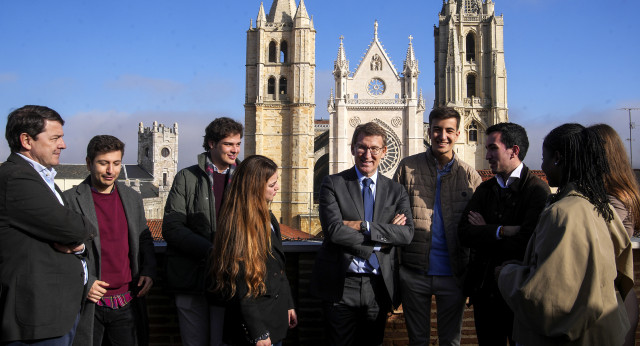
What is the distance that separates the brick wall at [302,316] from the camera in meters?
3.81

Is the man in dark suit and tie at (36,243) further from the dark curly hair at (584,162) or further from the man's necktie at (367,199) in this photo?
the dark curly hair at (584,162)

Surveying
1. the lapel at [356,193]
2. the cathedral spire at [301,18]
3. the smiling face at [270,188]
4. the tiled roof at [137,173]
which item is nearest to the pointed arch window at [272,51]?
the cathedral spire at [301,18]

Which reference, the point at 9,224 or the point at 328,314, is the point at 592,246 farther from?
the point at 9,224

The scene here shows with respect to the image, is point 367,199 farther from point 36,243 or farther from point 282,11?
point 282,11

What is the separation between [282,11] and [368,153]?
28.9 metres

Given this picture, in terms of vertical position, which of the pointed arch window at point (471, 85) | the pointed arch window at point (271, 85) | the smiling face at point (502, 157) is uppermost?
the pointed arch window at point (471, 85)

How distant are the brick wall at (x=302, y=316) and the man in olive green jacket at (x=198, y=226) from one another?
63 cm

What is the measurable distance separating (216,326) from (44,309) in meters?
0.97

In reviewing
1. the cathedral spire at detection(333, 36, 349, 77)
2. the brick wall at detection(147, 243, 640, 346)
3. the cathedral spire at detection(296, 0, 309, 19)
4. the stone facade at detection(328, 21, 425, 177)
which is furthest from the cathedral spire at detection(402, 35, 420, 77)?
the brick wall at detection(147, 243, 640, 346)

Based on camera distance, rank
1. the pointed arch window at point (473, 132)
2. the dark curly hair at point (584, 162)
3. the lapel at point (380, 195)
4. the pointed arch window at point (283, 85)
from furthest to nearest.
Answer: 1. the pointed arch window at point (473, 132)
2. the pointed arch window at point (283, 85)
3. the lapel at point (380, 195)
4. the dark curly hair at point (584, 162)

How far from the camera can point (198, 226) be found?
3207 mm

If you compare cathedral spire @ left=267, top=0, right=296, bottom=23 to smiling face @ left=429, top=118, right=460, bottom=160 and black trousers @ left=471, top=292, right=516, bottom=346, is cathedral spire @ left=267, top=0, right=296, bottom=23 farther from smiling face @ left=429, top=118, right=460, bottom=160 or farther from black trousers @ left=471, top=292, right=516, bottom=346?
black trousers @ left=471, top=292, right=516, bottom=346

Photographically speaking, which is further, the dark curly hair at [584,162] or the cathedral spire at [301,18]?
the cathedral spire at [301,18]

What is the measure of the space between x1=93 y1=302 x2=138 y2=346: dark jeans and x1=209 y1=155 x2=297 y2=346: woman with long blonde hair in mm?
744
